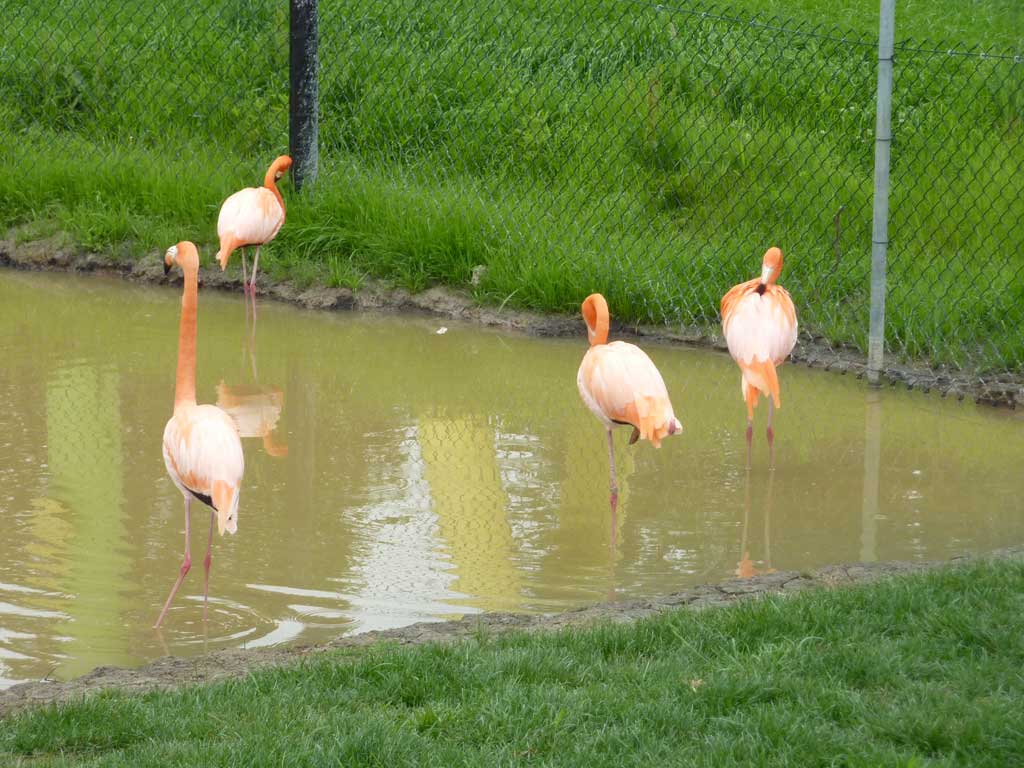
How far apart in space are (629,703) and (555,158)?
23.0 feet

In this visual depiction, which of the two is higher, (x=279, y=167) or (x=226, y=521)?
(x=279, y=167)

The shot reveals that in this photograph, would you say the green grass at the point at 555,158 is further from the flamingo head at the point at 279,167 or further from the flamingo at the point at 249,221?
the flamingo at the point at 249,221

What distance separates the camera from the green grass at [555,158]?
884 centimetres

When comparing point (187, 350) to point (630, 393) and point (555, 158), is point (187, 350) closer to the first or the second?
point (630, 393)

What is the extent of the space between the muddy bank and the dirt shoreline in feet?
7.71

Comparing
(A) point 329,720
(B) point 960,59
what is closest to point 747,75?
(B) point 960,59

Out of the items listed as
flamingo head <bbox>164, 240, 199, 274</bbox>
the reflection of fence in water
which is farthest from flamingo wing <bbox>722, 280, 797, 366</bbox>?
the reflection of fence in water

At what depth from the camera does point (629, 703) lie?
371 centimetres

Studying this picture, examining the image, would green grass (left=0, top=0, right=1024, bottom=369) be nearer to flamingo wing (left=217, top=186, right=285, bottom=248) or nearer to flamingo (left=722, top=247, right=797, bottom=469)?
flamingo wing (left=217, top=186, right=285, bottom=248)

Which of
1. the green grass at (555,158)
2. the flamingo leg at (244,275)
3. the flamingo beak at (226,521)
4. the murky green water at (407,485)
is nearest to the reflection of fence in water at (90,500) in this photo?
the murky green water at (407,485)

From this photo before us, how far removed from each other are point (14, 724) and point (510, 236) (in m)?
6.05

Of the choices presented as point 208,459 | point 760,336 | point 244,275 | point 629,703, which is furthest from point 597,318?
point 244,275

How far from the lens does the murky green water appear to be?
16.4 feet

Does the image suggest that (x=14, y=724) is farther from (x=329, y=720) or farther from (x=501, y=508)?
(x=501, y=508)
